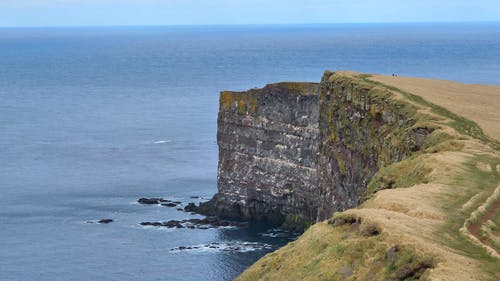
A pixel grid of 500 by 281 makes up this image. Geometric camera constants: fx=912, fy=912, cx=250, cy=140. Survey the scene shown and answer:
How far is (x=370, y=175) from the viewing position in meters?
65.5

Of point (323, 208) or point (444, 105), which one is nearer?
point (444, 105)

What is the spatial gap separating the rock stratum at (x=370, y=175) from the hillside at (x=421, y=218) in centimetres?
6

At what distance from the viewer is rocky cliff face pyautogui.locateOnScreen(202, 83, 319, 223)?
4338 inches

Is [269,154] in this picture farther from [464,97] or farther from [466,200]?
[466,200]

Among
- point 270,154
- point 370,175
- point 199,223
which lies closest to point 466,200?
point 370,175

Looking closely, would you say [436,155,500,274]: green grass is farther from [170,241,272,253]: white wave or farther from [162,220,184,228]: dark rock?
[162,220,184,228]: dark rock

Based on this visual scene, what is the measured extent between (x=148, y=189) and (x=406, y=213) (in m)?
93.2

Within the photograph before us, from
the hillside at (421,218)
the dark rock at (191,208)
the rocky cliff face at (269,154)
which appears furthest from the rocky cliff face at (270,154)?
the hillside at (421,218)

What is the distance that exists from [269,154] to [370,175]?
49.4m

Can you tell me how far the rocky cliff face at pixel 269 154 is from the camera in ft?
362

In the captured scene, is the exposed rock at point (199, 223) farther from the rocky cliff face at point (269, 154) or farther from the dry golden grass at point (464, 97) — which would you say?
the dry golden grass at point (464, 97)

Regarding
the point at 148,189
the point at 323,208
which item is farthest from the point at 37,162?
the point at 323,208

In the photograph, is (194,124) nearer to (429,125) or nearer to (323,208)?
(323,208)

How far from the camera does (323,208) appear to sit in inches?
3068
